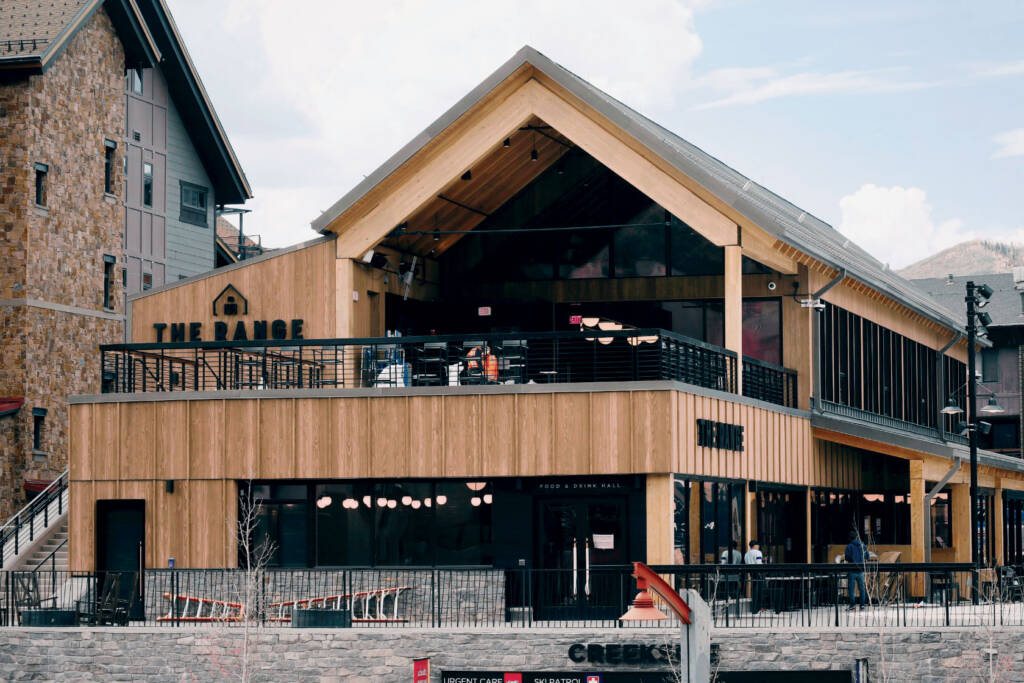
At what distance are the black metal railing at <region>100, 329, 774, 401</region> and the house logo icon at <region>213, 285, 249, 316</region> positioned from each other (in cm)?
107

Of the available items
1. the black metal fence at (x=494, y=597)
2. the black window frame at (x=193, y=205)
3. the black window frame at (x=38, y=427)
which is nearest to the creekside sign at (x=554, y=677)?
the black metal fence at (x=494, y=597)

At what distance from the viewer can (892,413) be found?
44531 mm

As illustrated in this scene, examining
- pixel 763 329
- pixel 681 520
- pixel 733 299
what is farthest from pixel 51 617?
pixel 763 329

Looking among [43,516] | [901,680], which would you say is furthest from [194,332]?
[901,680]

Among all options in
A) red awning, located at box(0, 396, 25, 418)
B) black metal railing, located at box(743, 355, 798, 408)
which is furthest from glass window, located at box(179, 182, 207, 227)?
black metal railing, located at box(743, 355, 798, 408)

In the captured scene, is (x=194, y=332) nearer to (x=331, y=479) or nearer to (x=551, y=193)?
(x=331, y=479)

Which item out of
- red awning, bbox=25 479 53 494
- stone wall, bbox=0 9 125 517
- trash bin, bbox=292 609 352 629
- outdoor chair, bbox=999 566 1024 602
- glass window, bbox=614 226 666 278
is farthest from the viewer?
stone wall, bbox=0 9 125 517

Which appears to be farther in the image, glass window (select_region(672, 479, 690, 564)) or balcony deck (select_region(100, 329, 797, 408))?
balcony deck (select_region(100, 329, 797, 408))

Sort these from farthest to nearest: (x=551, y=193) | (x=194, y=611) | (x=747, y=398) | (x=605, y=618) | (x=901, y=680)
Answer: (x=551, y=193) → (x=747, y=398) → (x=194, y=611) → (x=605, y=618) → (x=901, y=680)

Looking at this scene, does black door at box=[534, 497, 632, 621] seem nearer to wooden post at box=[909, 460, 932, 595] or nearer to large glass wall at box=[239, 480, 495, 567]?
large glass wall at box=[239, 480, 495, 567]

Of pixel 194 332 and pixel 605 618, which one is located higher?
pixel 194 332

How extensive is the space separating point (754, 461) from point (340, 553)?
847 cm

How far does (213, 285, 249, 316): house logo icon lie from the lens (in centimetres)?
3466

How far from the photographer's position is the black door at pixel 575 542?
95.8ft
